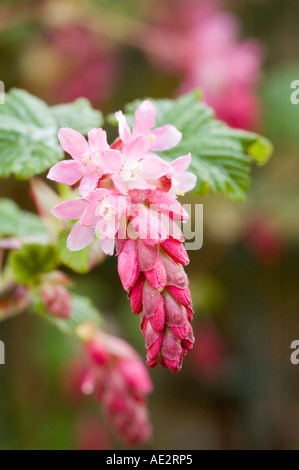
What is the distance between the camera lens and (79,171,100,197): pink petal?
0.60 meters

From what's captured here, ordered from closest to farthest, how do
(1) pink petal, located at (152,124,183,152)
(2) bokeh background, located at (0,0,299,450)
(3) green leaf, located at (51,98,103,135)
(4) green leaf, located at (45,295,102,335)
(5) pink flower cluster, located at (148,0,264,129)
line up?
(1) pink petal, located at (152,124,183,152)
(3) green leaf, located at (51,98,103,135)
(4) green leaf, located at (45,295,102,335)
(5) pink flower cluster, located at (148,0,264,129)
(2) bokeh background, located at (0,0,299,450)

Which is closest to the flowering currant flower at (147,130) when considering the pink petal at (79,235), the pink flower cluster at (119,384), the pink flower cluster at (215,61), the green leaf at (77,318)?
the pink petal at (79,235)

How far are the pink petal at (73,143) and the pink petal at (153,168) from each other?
63mm

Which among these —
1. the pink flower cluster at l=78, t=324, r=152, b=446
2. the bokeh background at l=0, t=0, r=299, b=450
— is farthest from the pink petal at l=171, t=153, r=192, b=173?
the bokeh background at l=0, t=0, r=299, b=450

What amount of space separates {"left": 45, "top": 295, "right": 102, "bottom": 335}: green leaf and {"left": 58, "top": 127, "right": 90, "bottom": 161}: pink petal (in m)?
0.37

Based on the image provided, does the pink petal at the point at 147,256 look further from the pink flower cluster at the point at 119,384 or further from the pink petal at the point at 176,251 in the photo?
the pink flower cluster at the point at 119,384

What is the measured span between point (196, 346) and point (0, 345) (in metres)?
1.02

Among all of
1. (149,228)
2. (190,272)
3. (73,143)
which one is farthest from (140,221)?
(190,272)

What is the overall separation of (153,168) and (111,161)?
0.04 metres

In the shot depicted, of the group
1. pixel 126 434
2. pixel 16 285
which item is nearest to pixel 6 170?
pixel 16 285

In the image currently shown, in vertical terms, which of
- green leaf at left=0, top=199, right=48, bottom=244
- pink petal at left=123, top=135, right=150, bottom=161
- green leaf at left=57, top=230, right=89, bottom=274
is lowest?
green leaf at left=57, top=230, right=89, bottom=274

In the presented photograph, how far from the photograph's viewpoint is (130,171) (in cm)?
60

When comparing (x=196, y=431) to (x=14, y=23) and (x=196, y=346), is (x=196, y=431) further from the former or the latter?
(x=14, y=23)

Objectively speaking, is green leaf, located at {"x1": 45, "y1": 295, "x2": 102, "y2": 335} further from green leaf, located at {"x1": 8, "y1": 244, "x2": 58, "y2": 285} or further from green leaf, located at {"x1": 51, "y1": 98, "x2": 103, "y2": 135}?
green leaf, located at {"x1": 51, "y1": 98, "x2": 103, "y2": 135}
